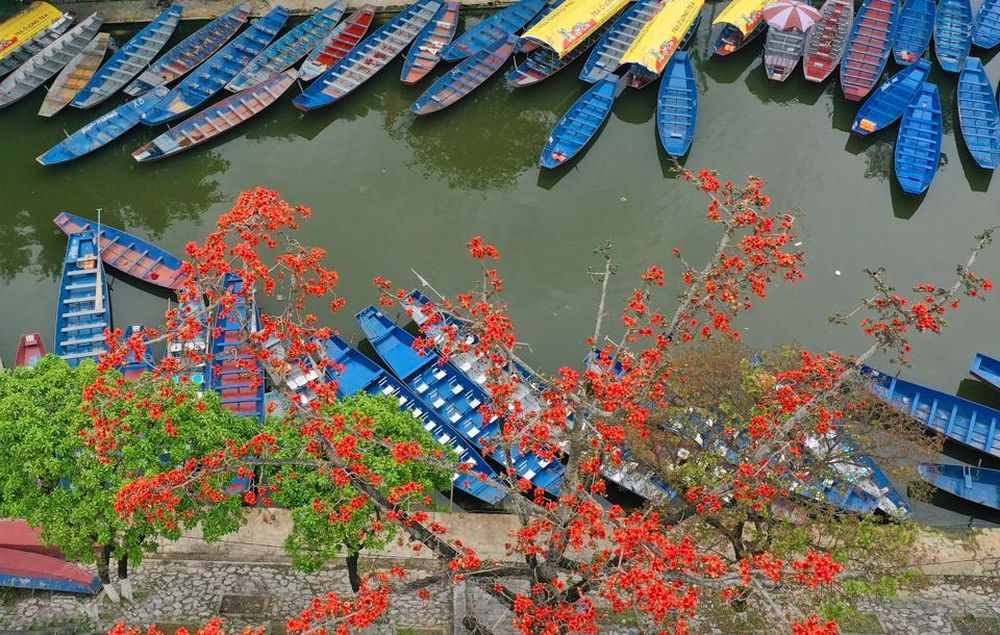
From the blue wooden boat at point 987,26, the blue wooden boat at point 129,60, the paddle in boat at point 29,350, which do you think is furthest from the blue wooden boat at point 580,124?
the paddle in boat at point 29,350

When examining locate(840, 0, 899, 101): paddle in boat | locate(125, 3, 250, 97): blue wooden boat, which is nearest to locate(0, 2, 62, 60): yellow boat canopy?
locate(125, 3, 250, 97): blue wooden boat

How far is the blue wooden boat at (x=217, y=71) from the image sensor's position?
109ft

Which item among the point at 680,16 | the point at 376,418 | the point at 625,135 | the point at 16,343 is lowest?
the point at 16,343

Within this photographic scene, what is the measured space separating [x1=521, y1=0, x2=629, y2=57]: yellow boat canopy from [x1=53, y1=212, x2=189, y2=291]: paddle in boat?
52.9 ft

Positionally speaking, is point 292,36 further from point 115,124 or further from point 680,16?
point 680,16

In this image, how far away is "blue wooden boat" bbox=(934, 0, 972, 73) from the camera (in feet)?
116

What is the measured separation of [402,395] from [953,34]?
2717cm

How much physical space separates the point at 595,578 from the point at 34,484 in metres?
11.7

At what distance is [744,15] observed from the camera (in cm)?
Answer: 3569

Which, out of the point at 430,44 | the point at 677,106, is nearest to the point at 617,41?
the point at 677,106

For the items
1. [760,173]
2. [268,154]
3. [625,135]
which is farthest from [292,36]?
[760,173]

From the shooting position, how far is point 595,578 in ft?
52.9

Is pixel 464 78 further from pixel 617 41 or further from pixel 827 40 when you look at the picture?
pixel 827 40

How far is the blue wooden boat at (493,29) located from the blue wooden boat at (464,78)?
461mm
